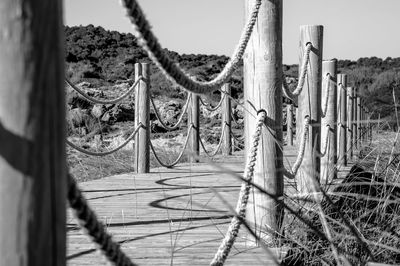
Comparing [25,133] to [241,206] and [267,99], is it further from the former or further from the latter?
[267,99]

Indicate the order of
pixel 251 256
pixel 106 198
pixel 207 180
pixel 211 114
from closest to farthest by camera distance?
1. pixel 251 256
2. pixel 106 198
3. pixel 207 180
4. pixel 211 114

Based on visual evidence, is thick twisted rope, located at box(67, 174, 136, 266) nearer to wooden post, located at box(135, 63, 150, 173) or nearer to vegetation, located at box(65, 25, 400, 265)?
vegetation, located at box(65, 25, 400, 265)

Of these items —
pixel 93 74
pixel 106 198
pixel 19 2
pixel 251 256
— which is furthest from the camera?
pixel 93 74

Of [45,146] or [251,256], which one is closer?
[45,146]

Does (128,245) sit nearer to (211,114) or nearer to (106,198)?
(106,198)

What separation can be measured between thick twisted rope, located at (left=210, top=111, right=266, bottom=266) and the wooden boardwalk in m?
0.12

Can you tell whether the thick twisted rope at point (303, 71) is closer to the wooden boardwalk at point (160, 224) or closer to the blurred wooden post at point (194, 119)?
the wooden boardwalk at point (160, 224)

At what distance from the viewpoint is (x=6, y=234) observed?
1.02 m

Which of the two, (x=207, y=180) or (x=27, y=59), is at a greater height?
(x=27, y=59)

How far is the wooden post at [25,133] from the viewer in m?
1.02

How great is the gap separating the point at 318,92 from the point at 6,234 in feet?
14.6

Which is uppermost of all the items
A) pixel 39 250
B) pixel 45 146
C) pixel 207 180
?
pixel 45 146

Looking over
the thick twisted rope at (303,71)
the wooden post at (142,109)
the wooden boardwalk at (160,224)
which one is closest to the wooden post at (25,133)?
the wooden boardwalk at (160,224)

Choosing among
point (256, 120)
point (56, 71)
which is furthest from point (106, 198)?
point (56, 71)
